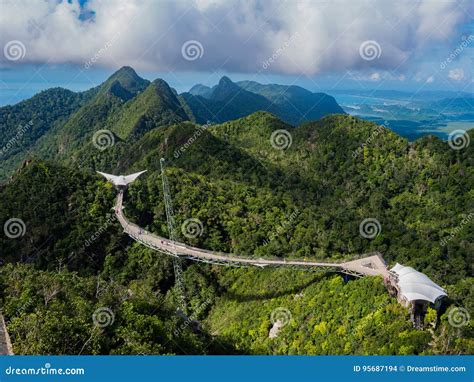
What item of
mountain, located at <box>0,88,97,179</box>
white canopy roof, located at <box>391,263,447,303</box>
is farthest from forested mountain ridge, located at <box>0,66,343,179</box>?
white canopy roof, located at <box>391,263,447,303</box>

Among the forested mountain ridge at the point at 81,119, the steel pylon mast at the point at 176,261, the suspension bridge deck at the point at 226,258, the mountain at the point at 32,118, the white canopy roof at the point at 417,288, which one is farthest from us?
the mountain at the point at 32,118

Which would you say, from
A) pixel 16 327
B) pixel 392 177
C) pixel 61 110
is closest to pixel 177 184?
pixel 16 327

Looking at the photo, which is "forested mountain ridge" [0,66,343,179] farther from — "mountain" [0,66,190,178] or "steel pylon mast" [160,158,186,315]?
"steel pylon mast" [160,158,186,315]

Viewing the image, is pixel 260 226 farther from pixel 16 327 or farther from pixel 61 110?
pixel 61 110

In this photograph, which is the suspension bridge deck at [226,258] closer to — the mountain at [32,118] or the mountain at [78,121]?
the mountain at [78,121]

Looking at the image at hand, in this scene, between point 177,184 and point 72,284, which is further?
point 177,184

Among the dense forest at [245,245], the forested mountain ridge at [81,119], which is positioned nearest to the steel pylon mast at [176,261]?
the dense forest at [245,245]

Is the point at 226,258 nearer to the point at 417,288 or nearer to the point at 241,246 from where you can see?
the point at 241,246
